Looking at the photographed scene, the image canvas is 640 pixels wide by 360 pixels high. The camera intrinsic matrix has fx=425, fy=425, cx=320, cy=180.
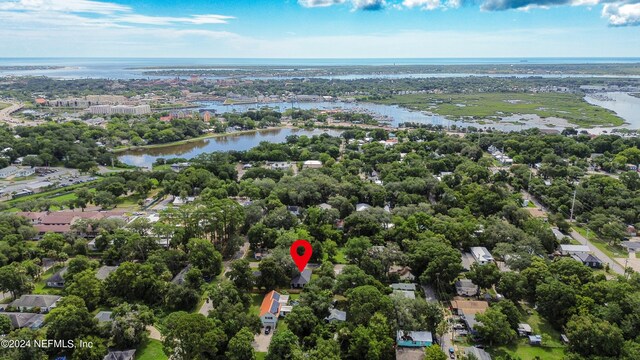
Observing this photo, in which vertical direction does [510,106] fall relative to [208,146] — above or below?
above

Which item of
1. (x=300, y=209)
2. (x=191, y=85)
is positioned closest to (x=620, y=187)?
(x=300, y=209)

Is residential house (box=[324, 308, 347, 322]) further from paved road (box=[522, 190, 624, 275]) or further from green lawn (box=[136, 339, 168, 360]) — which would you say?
paved road (box=[522, 190, 624, 275])

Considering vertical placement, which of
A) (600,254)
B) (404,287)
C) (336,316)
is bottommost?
(600,254)

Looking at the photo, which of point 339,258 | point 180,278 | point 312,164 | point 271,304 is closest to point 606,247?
point 339,258

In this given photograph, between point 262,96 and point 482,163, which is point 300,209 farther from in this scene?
point 262,96

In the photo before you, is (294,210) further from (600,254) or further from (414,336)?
(600,254)

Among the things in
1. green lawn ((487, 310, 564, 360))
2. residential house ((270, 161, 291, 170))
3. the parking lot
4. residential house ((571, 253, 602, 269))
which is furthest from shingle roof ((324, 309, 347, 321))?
the parking lot
